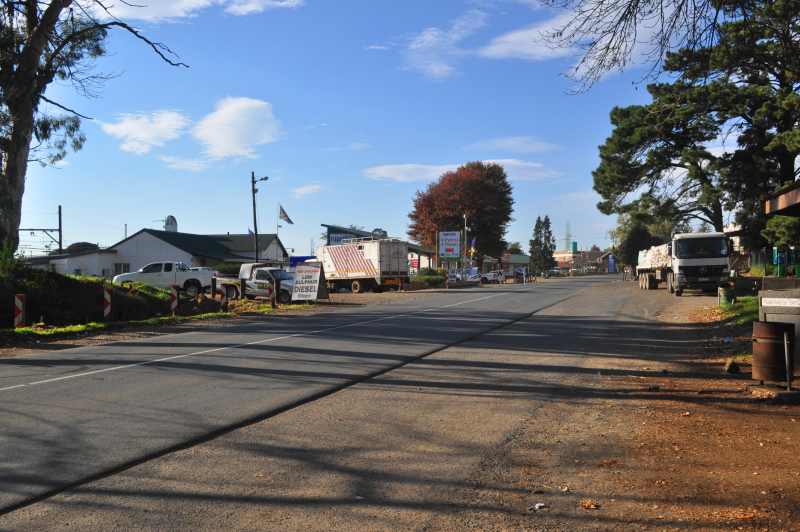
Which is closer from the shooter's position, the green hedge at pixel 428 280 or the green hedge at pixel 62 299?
the green hedge at pixel 62 299

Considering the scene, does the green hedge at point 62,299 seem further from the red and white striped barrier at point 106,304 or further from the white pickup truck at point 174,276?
the white pickup truck at point 174,276

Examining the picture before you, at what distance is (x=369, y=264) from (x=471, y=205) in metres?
36.2

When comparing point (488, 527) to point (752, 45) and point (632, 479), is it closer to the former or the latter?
point (632, 479)

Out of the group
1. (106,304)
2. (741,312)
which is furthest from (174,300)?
(741,312)

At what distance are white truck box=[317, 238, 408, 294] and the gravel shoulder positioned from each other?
121 feet

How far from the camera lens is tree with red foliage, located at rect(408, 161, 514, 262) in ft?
267

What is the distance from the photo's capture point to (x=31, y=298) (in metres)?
20.6

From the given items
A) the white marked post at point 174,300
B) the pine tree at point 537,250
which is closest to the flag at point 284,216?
the white marked post at point 174,300

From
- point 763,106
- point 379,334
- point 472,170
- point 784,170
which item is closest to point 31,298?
point 379,334

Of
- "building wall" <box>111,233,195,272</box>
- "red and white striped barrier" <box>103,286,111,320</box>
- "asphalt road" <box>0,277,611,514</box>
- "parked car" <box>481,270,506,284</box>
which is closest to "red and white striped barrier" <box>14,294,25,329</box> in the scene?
"red and white striped barrier" <box>103,286,111,320</box>

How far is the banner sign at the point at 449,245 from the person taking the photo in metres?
69.6

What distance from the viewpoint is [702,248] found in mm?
32750

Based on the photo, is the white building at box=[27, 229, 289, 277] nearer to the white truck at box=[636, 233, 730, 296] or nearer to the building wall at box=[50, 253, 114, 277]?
the building wall at box=[50, 253, 114, 277]

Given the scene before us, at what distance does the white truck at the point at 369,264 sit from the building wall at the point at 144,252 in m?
22.8
